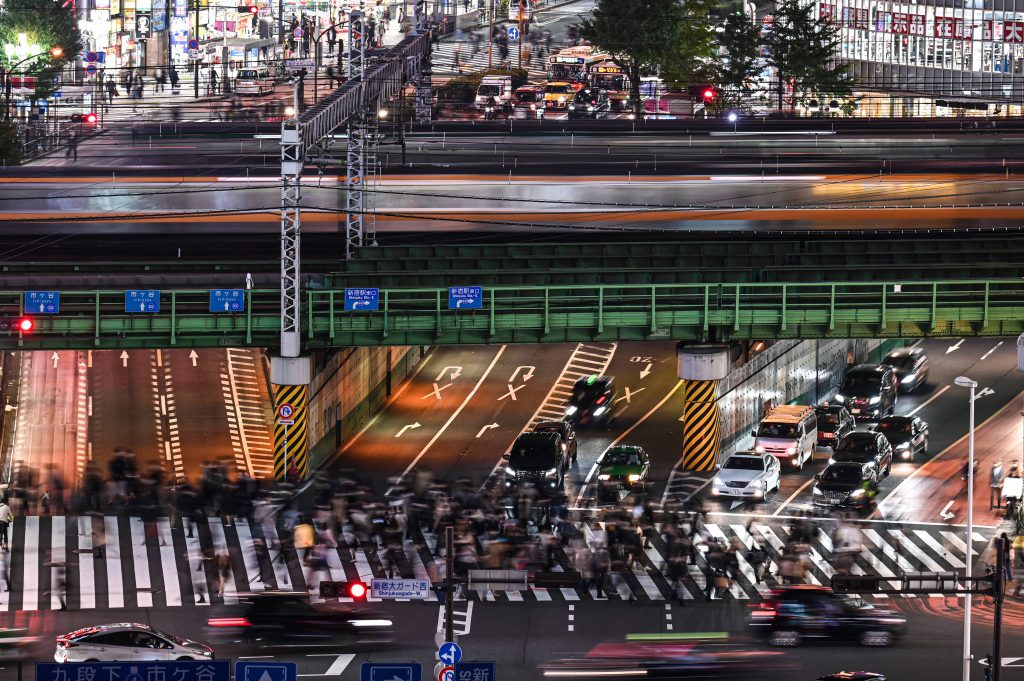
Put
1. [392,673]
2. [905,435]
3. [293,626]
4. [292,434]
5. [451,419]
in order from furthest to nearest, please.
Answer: [451,419] < [905,435] < [292,434] < [293,626] < [392,673]

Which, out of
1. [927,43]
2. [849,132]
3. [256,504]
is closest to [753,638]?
[256,504]

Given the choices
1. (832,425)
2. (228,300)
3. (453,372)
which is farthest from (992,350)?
(228,300)

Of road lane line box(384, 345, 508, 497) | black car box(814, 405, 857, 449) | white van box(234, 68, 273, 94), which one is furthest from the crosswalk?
white van box(234, 68, 273, 94)

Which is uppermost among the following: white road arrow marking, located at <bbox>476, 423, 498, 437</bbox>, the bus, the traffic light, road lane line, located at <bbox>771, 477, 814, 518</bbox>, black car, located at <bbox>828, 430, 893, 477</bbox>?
the bus

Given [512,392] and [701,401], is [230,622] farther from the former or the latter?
[512,392]

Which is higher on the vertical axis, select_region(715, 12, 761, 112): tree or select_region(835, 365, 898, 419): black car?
select_region(715, 12, 761, 112): tree

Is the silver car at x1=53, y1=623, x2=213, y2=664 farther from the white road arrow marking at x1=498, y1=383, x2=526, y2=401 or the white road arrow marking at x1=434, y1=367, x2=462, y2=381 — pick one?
the white road arrow marking at x1=434, y1=367, x2=462, y2=381
